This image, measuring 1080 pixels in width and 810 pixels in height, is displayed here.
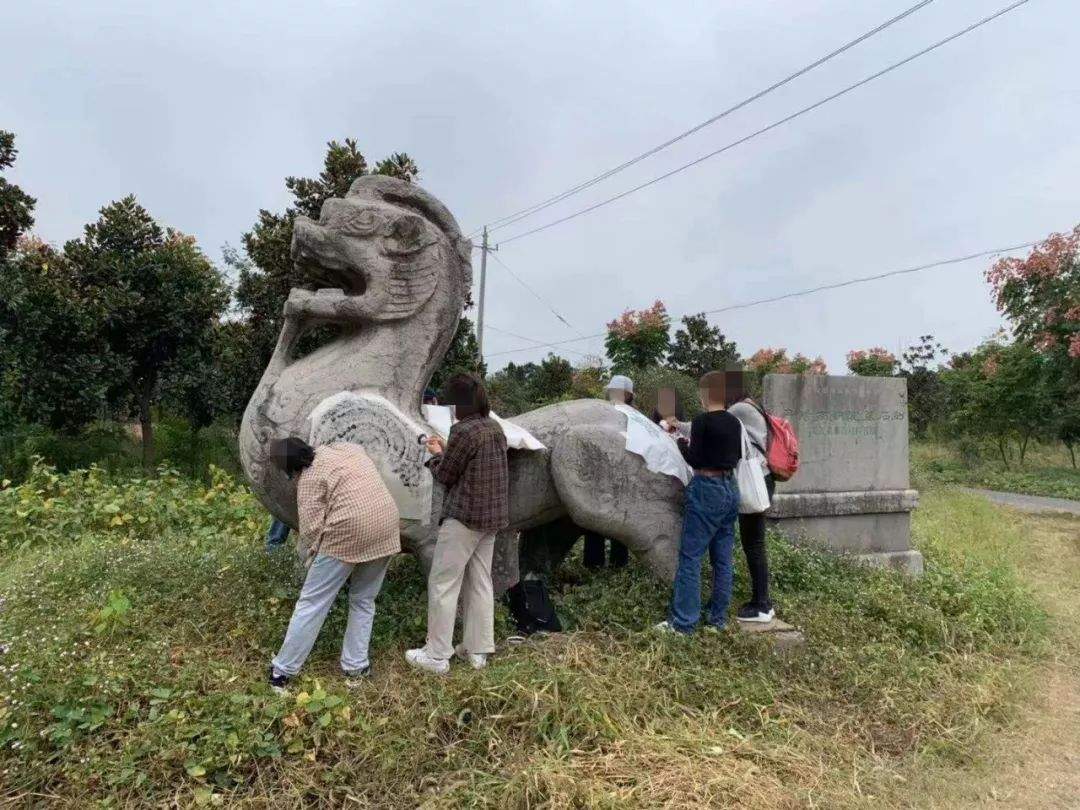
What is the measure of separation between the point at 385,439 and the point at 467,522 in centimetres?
56

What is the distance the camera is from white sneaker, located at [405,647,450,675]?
3178mm

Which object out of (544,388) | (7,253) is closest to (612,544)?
(7,253)

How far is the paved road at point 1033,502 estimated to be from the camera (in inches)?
428

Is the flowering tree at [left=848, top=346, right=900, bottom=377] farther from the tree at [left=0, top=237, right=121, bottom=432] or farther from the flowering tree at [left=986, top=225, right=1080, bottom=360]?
the tree at [left=0, top=237, right=121, bottom=432]

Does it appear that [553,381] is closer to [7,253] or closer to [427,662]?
[7,253]

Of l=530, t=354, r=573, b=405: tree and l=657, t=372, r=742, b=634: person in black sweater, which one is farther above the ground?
l=530, t=354, r=573, b=405: tree

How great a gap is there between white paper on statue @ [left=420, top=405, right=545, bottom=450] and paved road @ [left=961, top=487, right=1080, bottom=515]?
10111mm

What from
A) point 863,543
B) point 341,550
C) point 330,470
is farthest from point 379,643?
point 863,543

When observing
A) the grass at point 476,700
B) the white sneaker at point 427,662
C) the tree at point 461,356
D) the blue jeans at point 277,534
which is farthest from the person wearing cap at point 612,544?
the tree at point 461,356

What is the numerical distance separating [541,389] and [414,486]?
47.7 feet

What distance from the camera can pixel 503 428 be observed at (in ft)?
11.5

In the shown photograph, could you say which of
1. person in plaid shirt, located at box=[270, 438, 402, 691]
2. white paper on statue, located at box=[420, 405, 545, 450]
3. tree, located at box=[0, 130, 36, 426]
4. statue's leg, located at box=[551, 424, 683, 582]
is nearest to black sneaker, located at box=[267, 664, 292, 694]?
person in plaid shirt, located at box=[270, 438, 402, 691]

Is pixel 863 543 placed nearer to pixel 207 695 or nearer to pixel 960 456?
pixel 207 695

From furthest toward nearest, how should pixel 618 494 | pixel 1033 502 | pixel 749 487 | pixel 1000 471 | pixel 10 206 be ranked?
1. pixel 1000 471
2. pixel 1033 502
3. pixel 10 206
4. pixel 749 487
5. pixel 618 494
